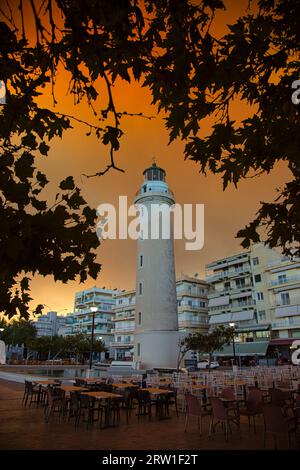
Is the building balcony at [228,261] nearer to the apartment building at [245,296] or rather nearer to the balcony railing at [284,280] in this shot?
the apartment building at [245,296]

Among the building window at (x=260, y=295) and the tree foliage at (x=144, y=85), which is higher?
the building window at (x=260, y=295)

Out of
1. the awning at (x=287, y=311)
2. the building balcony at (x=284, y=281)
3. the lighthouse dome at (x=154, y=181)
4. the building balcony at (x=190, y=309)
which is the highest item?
the lighthouse dome at (x=154, y=181)

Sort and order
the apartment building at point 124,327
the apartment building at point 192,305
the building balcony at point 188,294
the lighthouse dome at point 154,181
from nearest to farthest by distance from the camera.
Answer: the lighthouse dome at point 154,181 < the apartment building at point 192,305 < the building balcony at point 188,294 < the apartment building at point 124,327

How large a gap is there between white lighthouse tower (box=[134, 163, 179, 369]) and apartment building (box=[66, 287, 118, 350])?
5281cm

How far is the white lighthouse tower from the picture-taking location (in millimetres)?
25734

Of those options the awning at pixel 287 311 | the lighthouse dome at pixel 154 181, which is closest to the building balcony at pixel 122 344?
the awning at pixel 287 311

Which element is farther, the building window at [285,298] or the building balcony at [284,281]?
the building window at [285,298]

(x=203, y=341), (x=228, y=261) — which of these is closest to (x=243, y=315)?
(x=228, y=261)

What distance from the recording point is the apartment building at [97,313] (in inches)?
3103

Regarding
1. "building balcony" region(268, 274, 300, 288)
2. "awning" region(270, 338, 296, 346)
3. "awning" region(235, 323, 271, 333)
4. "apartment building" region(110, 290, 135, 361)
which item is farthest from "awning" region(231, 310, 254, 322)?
"apartment building" region(110, 290, 135, 361)

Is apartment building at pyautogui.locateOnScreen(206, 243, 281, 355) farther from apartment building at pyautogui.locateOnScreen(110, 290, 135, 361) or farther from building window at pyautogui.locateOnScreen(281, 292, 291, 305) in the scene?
apartment building at pyautogui.locateOnScreen(110, 290, 135, 361)

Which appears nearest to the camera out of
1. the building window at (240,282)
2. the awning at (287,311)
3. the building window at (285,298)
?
the awning at (287,311)

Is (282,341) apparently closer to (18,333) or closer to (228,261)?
(228,261)
